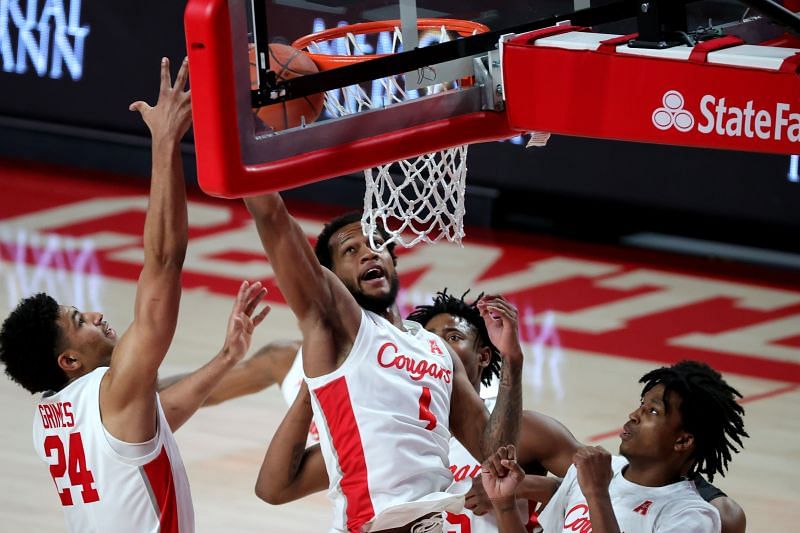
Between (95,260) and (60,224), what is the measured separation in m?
0.81

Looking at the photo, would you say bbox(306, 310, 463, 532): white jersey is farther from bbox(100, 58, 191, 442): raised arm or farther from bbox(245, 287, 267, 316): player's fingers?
bbox(100, 58, 191, 442): raised arm

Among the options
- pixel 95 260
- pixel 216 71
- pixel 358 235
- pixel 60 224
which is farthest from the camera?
pixel 60 224

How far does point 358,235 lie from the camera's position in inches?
187

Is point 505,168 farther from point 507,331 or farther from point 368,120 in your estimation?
point 368,120

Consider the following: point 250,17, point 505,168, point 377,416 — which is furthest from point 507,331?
point 505,168

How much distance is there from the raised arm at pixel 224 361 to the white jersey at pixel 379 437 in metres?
0.33

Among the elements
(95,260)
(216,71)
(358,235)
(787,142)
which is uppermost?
(216,71)

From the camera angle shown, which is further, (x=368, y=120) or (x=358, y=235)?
(x=358, y=235)

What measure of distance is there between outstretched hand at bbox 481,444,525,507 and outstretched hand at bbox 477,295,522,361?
362mm

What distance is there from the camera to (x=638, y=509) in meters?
4.46

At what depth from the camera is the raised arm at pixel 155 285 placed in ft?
13.0

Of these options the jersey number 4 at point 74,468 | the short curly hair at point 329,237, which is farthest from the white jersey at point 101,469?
the short curly hair at point 329,237

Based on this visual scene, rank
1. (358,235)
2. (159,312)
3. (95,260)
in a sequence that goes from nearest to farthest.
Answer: (159,312), (358,235), (95,260)

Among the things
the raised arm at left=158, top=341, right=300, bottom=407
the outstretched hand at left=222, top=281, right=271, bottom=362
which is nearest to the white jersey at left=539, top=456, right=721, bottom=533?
the outstretched hand at left=222, top=281, right=271, bottom=362
